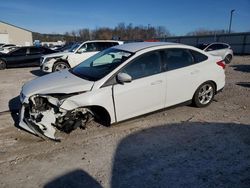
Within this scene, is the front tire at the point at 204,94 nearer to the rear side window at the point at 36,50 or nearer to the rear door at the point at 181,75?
the rear door at the point at 181,75

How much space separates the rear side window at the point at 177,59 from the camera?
4.96 meters

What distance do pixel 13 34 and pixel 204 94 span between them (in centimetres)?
5421

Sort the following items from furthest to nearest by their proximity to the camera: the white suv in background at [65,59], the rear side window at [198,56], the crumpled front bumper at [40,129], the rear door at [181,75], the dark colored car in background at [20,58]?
1. the dark colored car in background at [20,58]
2. the white suv in background at [65,59]
3. the rear side window at [198,56]
4. the rear door at [181,75]
5. the crumpled front bumper at [40,129]

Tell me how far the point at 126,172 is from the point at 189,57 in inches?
129

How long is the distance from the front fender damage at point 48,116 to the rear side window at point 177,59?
200 cm

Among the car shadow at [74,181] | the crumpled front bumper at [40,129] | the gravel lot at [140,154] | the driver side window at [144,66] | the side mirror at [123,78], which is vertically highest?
the driver side window at [144,66]

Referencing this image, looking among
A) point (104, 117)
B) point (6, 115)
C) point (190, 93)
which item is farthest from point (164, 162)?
point (6, 115)

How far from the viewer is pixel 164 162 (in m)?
3.44

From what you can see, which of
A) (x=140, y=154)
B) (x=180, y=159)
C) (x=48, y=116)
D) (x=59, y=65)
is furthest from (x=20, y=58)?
(x=180, y=159)

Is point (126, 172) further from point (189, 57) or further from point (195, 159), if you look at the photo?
point (189, 57)

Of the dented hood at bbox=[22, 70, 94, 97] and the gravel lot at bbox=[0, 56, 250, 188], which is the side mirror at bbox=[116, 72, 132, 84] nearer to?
the dented hood at bbox=[22, 70, 94, 97]

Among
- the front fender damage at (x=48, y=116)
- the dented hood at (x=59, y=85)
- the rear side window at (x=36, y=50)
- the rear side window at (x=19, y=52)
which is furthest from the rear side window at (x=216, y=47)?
the front fender damage at (x=48, y=116)

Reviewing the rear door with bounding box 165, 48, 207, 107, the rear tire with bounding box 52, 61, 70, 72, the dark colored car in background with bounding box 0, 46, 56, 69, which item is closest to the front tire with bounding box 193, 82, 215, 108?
the rear door with bounding box 165, 48, 207, 107

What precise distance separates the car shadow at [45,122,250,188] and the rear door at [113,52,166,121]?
1.53 ft
